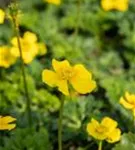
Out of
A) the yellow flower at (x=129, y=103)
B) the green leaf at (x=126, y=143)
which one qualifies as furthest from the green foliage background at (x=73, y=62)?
the yellow flower at (x=129, y=103)

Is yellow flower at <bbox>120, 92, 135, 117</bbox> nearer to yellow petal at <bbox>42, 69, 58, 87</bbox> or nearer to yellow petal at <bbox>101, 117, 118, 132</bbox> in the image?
yellow petal at <bbox>101, 117, 118, 132</bbox>

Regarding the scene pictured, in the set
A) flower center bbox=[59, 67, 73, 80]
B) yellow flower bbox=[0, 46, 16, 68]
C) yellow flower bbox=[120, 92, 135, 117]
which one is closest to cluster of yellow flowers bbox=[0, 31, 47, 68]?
yellow flower bbox=[0, 46, 16, 68]

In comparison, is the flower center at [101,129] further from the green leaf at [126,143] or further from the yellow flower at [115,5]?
→ the yellow flower at [115,5]

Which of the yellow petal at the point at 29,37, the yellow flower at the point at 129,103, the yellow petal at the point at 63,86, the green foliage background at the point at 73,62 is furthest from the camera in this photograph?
the yellow petal at the point at 29,37

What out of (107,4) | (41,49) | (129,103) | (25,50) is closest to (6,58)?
(25,50)

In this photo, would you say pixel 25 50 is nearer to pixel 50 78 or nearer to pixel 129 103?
pixel 129 103

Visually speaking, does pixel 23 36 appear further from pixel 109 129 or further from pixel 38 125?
pixel 109 129

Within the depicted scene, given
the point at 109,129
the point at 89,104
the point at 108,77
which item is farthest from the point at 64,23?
the point at 109,129
